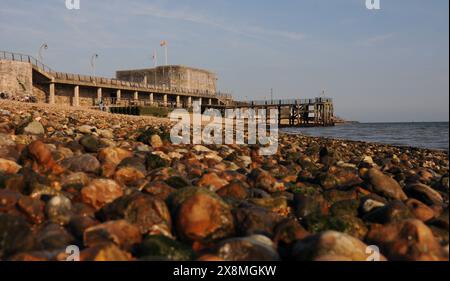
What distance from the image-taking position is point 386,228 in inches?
105

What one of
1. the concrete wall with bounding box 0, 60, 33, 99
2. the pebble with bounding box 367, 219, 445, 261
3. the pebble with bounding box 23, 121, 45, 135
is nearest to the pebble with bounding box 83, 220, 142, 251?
the pebble with bounding box 367, 219, 445, 261

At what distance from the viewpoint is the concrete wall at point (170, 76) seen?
60.2 metres

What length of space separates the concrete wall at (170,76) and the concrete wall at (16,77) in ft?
95.2

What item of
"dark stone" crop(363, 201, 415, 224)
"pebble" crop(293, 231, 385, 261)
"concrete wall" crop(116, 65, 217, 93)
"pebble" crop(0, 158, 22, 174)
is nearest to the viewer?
"pebble" crop(293, 231, 385, 261)

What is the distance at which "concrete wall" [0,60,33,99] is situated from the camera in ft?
97.7

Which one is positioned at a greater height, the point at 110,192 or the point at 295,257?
the point at 110,192

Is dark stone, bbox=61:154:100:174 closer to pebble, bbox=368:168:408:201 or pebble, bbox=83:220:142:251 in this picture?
pebble, bbox=83:220:142:251

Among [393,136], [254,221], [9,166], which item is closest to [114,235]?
[254,221]

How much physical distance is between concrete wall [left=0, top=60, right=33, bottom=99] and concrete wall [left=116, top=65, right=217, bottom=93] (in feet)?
95.2

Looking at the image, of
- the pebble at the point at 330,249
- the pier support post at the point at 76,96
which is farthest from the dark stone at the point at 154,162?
the pier support post at the point at 76,96
